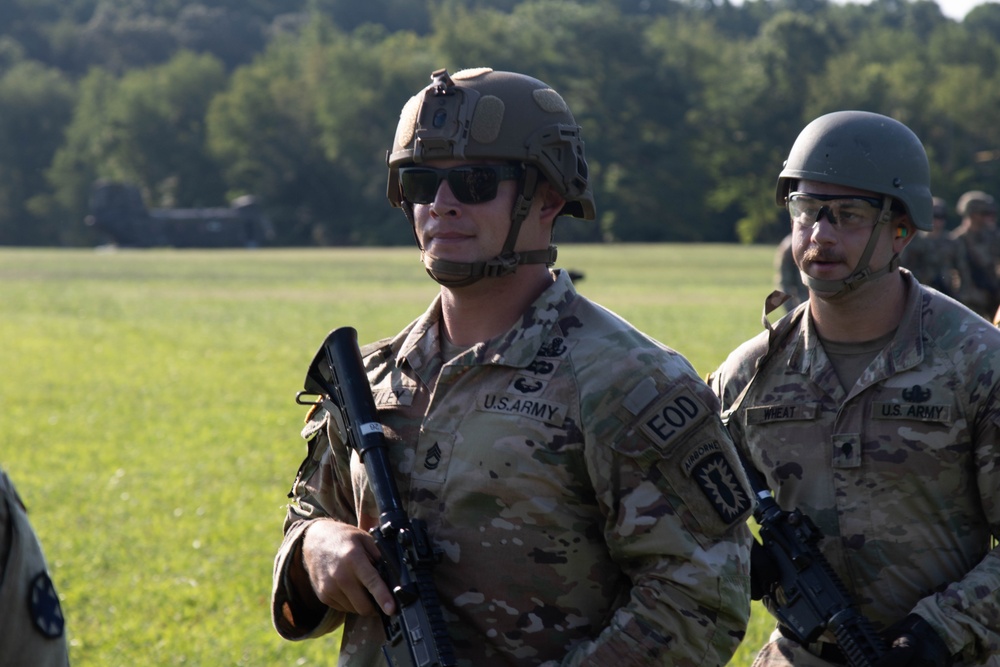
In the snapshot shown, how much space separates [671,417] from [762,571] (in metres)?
1.36

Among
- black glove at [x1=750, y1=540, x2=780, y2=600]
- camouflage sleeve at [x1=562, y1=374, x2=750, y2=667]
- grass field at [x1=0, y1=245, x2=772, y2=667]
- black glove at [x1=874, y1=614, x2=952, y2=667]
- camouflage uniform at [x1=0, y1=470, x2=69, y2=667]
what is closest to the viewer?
camouflage uniform at [x1=0, y1=470, x2=69, y2=667]

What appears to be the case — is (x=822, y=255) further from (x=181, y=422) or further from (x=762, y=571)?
(x=181, y=422)

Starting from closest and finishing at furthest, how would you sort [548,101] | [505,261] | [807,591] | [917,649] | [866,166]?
[505,261] → [548,101] → [917,649] → [807,591] → [866,166]

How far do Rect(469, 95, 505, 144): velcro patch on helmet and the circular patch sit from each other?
1.36 metres

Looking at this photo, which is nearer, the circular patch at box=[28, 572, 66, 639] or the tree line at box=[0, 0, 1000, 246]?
the circular patch at box=[28, 572, 66, 639]

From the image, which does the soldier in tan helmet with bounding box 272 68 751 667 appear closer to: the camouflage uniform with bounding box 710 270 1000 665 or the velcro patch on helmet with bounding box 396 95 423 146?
the velcro patch on helmet with bounding box 396 95 423 146

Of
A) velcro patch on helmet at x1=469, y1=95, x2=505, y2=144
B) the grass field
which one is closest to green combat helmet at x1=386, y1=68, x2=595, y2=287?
velcro patch on helmet at x1=469, y1=95, x2=505, y2=144

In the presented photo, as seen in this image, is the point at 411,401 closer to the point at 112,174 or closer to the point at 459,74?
the point at 459,74

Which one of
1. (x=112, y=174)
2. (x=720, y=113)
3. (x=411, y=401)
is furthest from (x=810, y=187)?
(x=112, y=174)

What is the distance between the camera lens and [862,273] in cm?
435

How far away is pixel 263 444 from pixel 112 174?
98.2m

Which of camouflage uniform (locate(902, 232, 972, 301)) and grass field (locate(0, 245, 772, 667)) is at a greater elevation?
camouflage uniform (locate(902, 232, 972, 301))

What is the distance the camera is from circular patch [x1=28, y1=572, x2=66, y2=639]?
2.54m

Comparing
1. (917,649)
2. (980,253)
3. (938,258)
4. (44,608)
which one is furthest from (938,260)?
(44,608)
